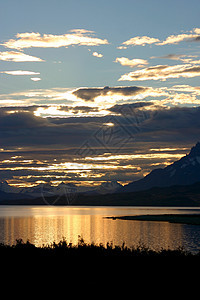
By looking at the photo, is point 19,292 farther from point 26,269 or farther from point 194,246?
point 194,246

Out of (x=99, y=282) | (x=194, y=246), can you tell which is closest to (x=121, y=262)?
(x=99, y=282)

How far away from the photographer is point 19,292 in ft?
74.7

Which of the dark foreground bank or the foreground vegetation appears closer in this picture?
the dark foreground bank

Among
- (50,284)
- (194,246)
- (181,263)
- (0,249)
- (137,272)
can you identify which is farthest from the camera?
(194,246)

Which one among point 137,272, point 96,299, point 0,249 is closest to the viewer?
point 96,299

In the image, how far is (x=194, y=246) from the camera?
73.2 metres

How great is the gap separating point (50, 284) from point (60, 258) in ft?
26.5

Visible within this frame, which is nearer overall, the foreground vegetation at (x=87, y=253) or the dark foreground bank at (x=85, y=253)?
the dark foreground bank at (x=85, y=253)

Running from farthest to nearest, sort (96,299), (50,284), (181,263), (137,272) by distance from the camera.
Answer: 1. (181,263)
2. (137,272)
3. (50,284)
4. (96,299)

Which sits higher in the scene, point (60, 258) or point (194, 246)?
point (60, 258)

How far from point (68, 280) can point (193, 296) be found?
7.71 meters

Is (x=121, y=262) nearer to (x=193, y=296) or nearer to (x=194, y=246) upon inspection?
(x=193, y=296)

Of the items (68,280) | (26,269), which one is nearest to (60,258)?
(26,269)

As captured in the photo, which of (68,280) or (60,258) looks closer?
(68,280)
